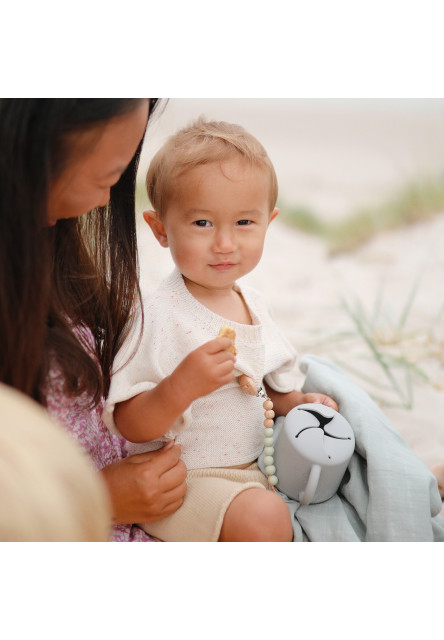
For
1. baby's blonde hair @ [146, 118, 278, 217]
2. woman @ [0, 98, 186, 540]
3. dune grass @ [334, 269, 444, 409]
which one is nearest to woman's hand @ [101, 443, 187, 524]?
woman @ [0, 98, 186, 540]

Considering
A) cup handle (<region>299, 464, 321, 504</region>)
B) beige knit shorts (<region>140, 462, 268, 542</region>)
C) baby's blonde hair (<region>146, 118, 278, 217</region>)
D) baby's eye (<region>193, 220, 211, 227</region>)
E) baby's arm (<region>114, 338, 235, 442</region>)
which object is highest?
baby's blonde hair (<region>146, 118, 278, 217</region>)

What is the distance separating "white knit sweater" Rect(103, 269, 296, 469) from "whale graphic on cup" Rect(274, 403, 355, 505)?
7 cm

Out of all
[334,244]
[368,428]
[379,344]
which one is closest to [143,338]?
[368,428]

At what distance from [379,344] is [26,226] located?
1.36 meters

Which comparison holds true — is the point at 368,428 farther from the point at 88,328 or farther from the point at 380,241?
the point at 380,241

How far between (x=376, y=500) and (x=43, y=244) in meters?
0.59

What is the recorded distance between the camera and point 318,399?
116cm

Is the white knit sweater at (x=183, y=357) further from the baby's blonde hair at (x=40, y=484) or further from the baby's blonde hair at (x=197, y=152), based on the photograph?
the baby's blonde hair at (x=40, y=484)

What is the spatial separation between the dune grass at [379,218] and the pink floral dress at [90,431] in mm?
1844

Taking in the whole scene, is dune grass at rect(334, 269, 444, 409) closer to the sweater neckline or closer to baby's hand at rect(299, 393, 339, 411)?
baby's hand at rect(299, 393, 339, 411)

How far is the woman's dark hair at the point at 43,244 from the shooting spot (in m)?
0.73

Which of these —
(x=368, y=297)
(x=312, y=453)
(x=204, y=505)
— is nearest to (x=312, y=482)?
(x=312, y=453)

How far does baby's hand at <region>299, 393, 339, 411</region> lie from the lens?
115 cm

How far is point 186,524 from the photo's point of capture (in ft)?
3.21
